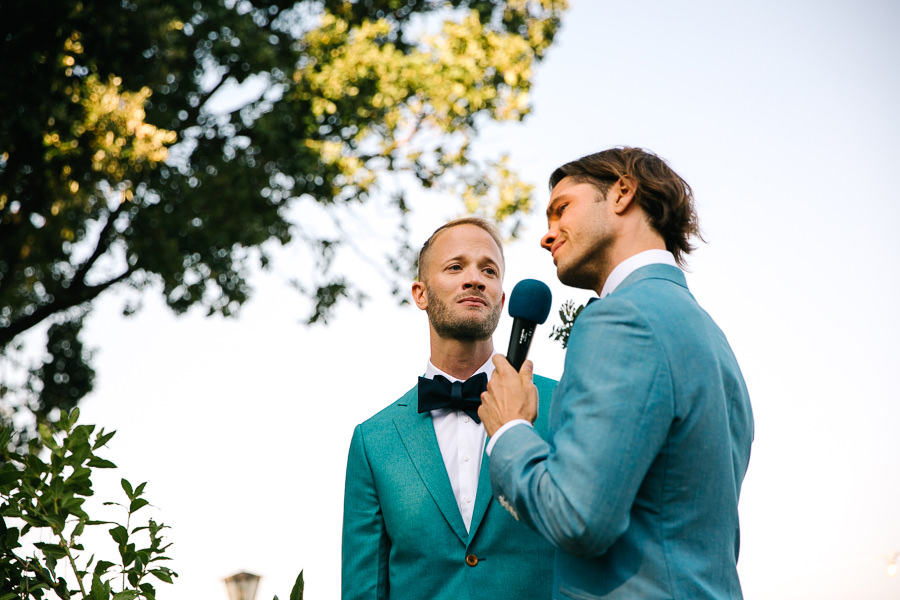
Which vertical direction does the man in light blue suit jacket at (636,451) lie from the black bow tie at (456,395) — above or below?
below

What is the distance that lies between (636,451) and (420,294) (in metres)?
2.03

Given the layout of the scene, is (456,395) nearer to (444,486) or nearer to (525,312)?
(444,486)

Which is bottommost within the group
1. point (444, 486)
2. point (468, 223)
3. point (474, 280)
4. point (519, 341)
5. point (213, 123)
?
point (444, 486)

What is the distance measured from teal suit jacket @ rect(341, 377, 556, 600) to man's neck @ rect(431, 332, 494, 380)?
293 mm

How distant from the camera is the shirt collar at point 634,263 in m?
→ 2.30

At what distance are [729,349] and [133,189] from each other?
9.97 metres

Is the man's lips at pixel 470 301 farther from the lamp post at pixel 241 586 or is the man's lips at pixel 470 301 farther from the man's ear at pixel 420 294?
the lamp post at pixel 241 586

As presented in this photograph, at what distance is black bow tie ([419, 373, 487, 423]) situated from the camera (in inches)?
129

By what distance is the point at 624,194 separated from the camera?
242cm

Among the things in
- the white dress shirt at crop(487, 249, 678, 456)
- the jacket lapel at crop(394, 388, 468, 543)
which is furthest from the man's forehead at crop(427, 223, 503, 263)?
the white dress shirt at crop(487, 249, 678, 456)

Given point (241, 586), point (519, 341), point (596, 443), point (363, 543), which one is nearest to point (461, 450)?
point (363, 543)

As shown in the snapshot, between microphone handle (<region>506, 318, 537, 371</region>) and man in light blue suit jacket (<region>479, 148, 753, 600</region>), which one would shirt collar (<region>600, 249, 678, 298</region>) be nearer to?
man in light blue suit jacket (<region>479, 148, 753, 600</region>)

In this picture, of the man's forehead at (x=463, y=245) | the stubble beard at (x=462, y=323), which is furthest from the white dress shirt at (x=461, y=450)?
the man's forehead at (x=463, y=245)

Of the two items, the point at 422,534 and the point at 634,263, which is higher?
the point at 634,263
